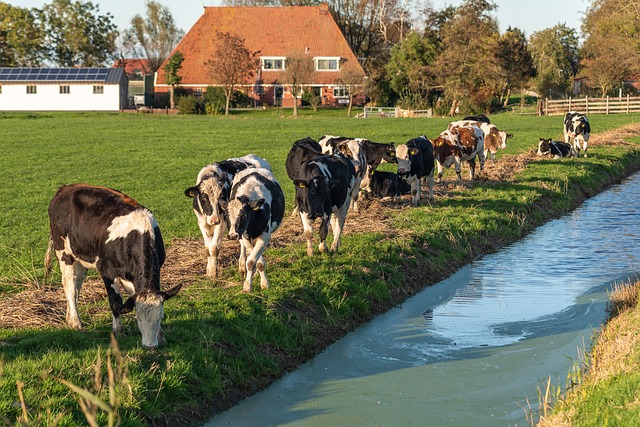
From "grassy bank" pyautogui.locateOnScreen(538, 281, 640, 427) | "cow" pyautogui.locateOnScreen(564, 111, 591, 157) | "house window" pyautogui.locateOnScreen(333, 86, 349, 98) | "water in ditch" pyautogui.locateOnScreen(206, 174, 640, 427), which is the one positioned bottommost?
"water in ditch" pyautogui.locateOnScreen(206, 174, 640, 427)

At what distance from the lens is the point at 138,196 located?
21516 mm

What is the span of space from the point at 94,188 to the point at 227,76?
67.6 meters

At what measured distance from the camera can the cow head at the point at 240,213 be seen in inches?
429

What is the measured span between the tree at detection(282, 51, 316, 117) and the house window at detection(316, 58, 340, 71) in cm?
488

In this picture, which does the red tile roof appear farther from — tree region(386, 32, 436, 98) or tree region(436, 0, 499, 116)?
tree region(436, 0, 499, 116)

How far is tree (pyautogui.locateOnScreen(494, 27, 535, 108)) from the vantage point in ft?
239

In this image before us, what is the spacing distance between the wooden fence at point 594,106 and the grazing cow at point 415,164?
163 feet

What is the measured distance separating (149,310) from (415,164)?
1138 cm

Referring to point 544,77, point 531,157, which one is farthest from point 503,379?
point 544,77

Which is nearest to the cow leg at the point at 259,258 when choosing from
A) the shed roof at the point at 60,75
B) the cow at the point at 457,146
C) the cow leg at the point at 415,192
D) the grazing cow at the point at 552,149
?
the cow leg at the point at 415,192

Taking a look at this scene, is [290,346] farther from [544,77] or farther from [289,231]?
[544,77]

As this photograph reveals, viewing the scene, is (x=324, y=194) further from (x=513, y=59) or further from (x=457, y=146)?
(x=513, y=59)

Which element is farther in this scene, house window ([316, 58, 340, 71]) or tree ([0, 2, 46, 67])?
tree ([0, 2, 46, 67])

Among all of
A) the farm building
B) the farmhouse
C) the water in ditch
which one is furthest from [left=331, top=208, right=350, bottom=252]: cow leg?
the farm building
